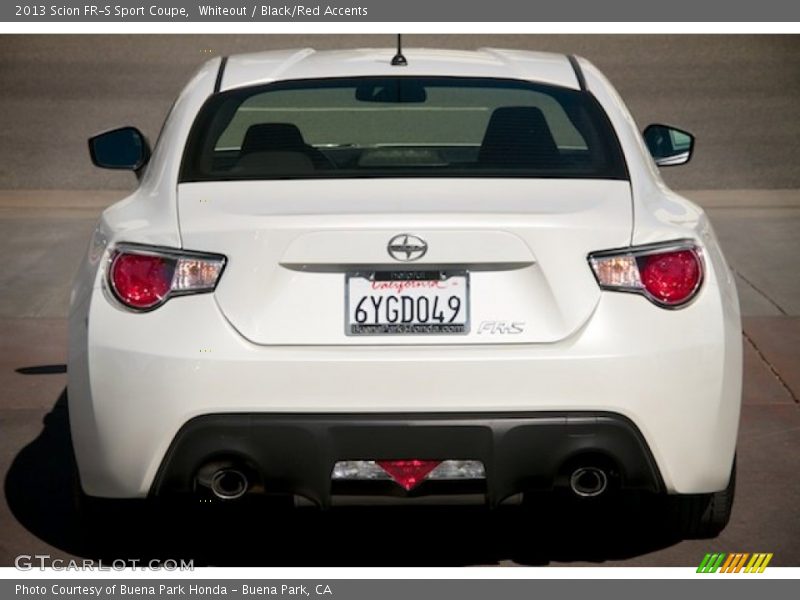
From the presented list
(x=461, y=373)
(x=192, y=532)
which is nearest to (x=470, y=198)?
(x=461, y=373)

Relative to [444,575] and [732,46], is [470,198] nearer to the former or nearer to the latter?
[444,575]

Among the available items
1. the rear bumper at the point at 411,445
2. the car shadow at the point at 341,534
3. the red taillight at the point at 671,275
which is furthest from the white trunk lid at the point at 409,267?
the car shadow at the point at 341,534

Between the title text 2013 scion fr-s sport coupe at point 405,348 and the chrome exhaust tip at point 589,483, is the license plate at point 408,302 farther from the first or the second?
the chrome exhaust tip at point 589,483

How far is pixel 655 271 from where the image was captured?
4.68 meters

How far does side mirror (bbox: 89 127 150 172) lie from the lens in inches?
243

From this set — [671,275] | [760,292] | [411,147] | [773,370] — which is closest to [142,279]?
[671,275]

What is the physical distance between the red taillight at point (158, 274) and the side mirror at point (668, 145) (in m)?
2.23

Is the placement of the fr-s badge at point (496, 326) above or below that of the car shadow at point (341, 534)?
above

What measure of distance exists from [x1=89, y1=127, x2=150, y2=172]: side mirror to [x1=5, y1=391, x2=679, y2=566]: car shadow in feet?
4.06

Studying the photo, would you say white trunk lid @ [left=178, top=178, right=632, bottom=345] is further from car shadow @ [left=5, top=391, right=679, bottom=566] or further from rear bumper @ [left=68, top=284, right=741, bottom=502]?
car shadow @ [left=5, top=391, right=679, bottom=566]

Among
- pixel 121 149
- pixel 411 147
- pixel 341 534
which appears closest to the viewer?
pixel 341 534

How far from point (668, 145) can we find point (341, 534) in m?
1.95

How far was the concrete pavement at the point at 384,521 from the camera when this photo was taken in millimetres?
5406

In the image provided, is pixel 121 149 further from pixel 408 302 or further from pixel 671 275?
pixel 671 275
